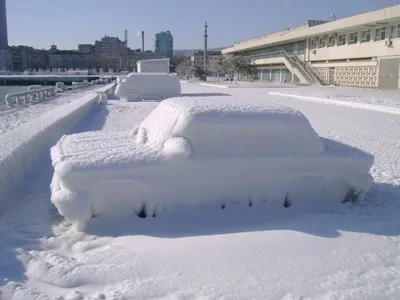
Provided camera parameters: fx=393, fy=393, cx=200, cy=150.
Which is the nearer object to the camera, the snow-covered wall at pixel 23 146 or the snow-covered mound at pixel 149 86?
the snow-covered wall at pixel 23 146

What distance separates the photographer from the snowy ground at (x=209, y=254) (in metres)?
3.38

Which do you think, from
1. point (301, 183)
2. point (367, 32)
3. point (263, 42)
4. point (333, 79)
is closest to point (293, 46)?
point (263, 42)

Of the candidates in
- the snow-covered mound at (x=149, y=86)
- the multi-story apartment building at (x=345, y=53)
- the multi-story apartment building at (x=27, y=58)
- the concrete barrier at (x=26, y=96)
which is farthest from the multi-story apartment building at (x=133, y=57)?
the snow-covered mound at (x=149, y=86)

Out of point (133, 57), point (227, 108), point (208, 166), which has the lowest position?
point (208, 166)

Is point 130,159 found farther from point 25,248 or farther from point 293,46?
point 293,46

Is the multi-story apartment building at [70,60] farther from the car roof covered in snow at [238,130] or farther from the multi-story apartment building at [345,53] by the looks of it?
the car roof covered in snow at [238,130]

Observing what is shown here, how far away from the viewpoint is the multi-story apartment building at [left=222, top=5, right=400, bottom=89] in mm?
35750

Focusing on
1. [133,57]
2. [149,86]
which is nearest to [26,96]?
[149,86]

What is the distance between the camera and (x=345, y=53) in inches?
Result: 1703

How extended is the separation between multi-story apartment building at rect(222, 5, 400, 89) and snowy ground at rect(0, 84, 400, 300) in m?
34.7

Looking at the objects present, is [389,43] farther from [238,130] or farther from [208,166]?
[208,166]

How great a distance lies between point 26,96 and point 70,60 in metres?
111

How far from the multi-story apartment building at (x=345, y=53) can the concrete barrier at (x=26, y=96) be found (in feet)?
95.5

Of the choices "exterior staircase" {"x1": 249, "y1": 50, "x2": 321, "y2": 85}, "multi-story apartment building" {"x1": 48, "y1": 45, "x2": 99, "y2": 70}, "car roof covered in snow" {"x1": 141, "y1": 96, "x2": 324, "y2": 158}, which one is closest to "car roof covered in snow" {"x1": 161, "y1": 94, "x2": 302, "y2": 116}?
"car roof covered in snow" {"x1": 141, "y1": 96, "x2": 324, "y2": 158}
